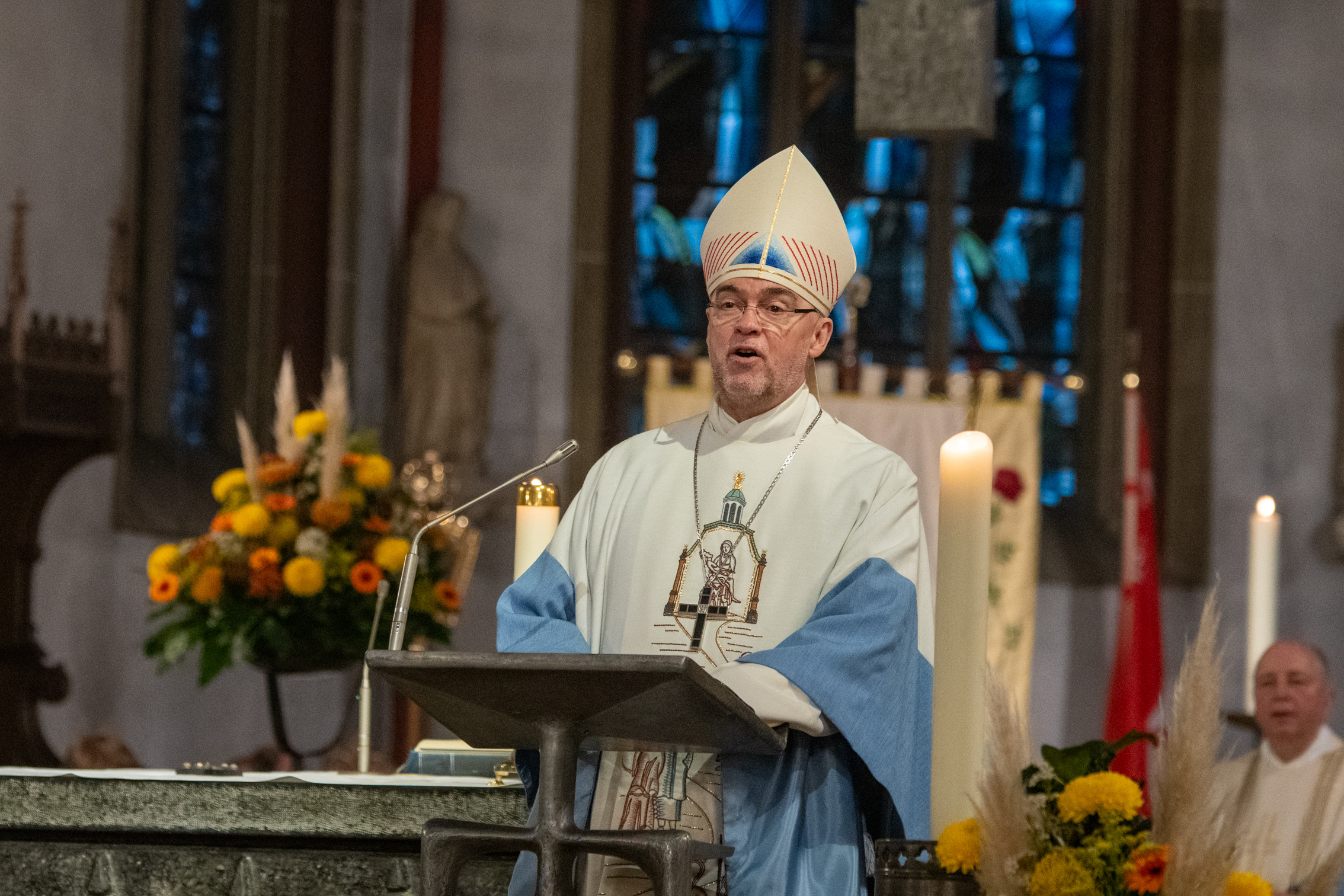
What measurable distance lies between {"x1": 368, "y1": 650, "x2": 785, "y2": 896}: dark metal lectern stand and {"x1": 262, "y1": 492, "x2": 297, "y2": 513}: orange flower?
228cm

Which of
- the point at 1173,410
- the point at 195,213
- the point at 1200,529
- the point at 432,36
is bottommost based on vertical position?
the point at 1200,529

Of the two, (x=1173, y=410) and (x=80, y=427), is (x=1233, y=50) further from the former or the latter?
(x=80, y=427)

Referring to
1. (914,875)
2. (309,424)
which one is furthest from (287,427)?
(914,875)

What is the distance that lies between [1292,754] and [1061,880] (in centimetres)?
357

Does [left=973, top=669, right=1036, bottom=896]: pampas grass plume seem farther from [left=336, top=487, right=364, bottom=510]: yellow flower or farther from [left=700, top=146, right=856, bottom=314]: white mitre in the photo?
[left=336, top=487, right=364, bottom=510]: yellow flower

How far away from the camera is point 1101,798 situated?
211 cm

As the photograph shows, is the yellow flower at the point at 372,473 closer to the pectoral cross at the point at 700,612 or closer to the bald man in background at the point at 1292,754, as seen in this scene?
the pectoral cross at the point at 700,612

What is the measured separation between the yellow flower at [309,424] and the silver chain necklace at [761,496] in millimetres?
1873

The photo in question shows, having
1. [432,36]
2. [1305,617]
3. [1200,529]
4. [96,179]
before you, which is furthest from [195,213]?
[1305,617]

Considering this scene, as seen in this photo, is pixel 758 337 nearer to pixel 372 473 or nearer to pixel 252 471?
pixel 372 473

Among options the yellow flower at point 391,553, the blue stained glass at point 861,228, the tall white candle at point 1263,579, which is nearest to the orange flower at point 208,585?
the yellow flower at point 391,553

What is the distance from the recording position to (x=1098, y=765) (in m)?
2.21

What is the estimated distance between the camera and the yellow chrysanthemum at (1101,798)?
82.7 inches

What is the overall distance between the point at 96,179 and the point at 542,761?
232 inches
